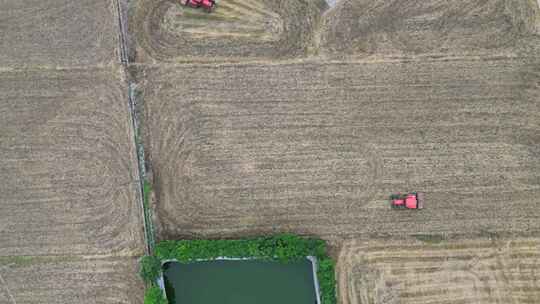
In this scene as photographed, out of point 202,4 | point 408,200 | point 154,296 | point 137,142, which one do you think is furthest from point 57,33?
point 408,200

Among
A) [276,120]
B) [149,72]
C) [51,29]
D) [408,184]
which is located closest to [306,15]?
[276,120]

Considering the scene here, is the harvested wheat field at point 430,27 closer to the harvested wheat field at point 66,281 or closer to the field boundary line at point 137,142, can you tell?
the field boundary line at point 137,142

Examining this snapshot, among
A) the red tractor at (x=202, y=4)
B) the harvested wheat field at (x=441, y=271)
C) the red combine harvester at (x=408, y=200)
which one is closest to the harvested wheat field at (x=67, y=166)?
the red tractor at (x=202, y=4)

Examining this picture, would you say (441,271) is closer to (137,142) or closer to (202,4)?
(137,142)

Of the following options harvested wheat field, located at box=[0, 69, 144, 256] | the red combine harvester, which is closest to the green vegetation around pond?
harvested wheat field, located at box=[0, 69, 144, 256]

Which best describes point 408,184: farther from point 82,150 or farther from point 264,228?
point 82,150
